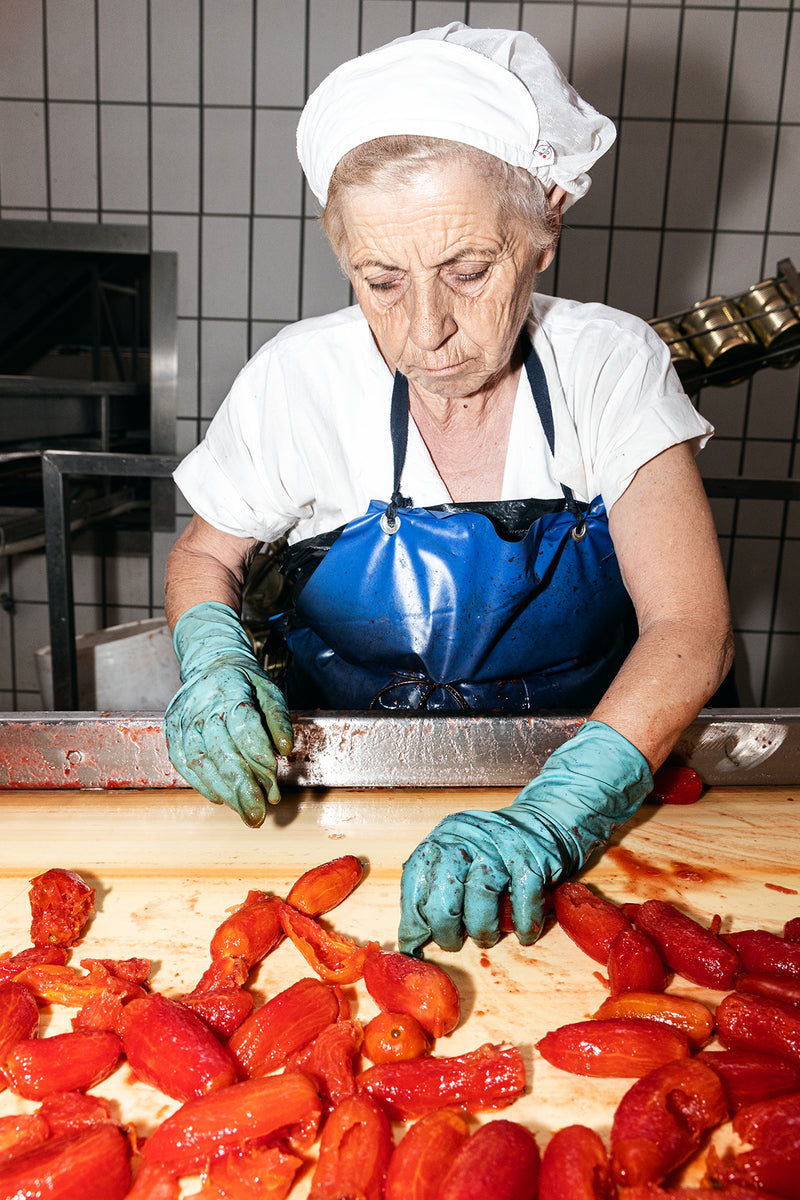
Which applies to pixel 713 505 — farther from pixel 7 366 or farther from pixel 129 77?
pixel 7 366

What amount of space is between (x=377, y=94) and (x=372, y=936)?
1.20 m

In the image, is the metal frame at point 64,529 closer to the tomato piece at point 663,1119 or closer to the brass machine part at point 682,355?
the brass machine part at point 682,355

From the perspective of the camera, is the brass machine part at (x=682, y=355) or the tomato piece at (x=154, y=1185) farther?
the brass machine part at (x=682, y=355)

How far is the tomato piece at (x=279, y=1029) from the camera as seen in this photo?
35.7 inches

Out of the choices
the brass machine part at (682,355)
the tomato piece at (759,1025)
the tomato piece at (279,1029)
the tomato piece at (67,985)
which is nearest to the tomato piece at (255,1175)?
the tomato piece at (279,1029)

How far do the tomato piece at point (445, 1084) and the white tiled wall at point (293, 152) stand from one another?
3344 mm

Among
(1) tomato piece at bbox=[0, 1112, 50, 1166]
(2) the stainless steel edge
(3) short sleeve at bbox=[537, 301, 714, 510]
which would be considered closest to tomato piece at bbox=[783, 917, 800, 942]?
(2) the stainless steel edge

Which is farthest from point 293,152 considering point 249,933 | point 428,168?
point 249,933

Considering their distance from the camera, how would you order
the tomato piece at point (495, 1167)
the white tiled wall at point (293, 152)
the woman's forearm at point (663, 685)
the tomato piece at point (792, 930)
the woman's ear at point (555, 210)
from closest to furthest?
the tomato piece at point (495, 1167), the tomato piece at point (792, 930), the woman's forearm at point (663, 685), the woman's ear at point (555, 210), the white tiled wall at point (293, 152)

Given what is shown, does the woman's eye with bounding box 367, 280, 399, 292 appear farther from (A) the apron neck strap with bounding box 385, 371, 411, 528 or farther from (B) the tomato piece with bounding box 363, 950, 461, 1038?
(B) the tomato piece with bounding box 363, 950, 461, 1038

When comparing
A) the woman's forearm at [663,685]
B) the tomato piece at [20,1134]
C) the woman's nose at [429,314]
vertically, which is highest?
Answer: the woman's nose at [429,314]

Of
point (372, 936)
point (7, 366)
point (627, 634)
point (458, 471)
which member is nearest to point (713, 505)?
point (627, 634)

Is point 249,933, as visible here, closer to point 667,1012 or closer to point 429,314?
point 667,1012

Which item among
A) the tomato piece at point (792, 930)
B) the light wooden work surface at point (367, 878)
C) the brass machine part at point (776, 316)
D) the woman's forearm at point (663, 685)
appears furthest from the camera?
the brass machine part at point (776, 316)
